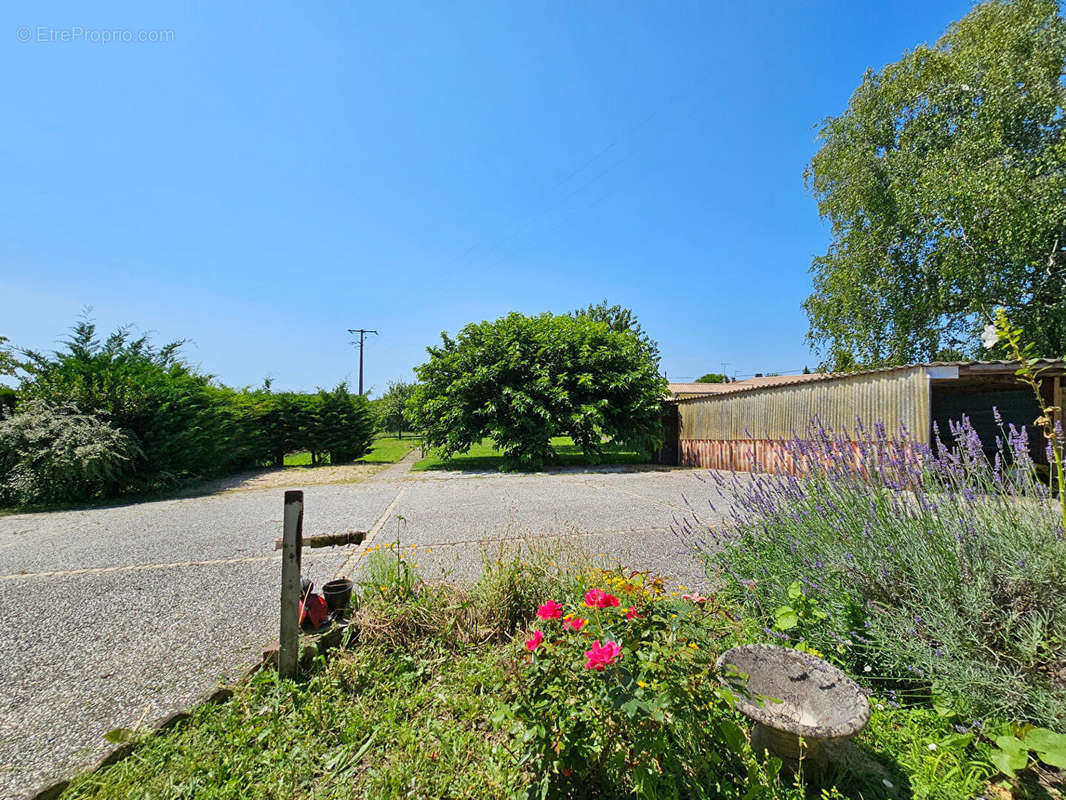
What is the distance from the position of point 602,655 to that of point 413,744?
1090mm

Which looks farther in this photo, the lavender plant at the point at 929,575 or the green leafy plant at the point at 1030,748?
the lavender plant at the point at 929,575

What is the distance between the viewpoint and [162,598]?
3.49 metres

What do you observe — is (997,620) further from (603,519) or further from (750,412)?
(750,412)

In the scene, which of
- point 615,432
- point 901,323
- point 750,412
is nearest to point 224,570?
point 615,432

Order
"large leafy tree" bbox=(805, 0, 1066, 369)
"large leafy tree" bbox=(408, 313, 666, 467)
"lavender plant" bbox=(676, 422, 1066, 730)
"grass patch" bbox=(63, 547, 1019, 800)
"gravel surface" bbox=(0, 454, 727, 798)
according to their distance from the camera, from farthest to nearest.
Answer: "large leafy tree" bbox=(408, 313, 666, 467)
"large leafy tree" bbox=(805, 0, 1066, 369)
"gravel surface" bbox=(0, 454, 727, 798)
"lavender plant" bbox=(676, 422, 1066, 730)
"grass patch" bbox=(63, 547, 1019, 800)

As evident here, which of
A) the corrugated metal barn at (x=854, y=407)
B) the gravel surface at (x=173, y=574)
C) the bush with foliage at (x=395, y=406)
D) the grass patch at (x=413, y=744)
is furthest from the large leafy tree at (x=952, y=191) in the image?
the bush with foliage at (x=395, y=406)

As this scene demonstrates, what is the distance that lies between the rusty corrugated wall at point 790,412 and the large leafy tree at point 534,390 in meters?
1.41

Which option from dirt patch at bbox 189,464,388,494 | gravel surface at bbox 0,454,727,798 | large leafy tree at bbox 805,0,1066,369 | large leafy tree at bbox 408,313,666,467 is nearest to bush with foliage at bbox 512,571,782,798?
gravel surface at bbox 0,454,727,798

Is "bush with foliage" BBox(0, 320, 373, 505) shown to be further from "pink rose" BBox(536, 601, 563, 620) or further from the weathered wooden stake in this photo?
"pink rose" BBox(536, 601, 563, 620)

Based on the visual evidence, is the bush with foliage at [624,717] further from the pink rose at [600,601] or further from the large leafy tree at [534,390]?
the large leafy tree at [534,390]

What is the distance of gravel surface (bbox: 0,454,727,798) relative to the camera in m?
2.16

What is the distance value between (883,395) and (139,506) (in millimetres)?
14085

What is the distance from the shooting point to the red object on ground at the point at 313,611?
8.70 ft

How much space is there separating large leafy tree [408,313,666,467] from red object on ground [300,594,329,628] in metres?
9.73
